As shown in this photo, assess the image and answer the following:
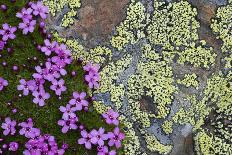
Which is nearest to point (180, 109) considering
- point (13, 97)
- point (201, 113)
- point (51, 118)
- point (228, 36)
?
point (201, 113)

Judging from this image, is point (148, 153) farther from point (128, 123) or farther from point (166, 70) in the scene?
point (166, 70)

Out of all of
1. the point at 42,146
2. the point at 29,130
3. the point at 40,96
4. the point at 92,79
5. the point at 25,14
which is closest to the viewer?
the point at 42,146

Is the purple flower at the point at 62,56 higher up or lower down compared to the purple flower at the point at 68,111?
higher up

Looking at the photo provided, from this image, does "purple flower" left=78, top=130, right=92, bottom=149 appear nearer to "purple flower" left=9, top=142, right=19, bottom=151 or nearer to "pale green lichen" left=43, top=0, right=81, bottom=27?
"purple flower" left=9, top=142, right=19, bottom=151

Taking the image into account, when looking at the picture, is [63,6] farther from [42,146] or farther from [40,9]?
[42,146]

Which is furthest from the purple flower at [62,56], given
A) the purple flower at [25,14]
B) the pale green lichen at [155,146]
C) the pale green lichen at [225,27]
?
the pale green lichen at [225,27]

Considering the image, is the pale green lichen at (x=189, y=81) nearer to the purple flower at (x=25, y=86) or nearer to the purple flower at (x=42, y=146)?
the purple flower at (x=42, y=146)

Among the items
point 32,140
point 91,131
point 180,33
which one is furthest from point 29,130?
point 180,33
